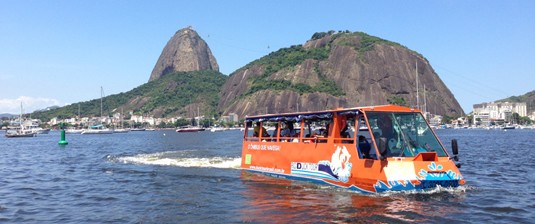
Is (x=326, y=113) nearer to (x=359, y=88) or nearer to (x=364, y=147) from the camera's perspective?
(x=364, y=147)

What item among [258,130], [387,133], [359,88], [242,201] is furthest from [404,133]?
[359,88]

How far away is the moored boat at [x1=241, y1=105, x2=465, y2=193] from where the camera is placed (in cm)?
1350

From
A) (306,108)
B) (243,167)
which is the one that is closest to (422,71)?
(306,108)

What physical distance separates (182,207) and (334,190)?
4.93 meters

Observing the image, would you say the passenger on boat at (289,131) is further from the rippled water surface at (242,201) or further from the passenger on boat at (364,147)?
the passenger on boat at (364,147)

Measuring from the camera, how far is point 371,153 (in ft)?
48.0

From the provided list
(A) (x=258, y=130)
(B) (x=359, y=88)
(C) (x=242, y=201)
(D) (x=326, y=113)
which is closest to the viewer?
(C) (x=242, y=201)

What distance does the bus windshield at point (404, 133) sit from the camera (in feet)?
47.1

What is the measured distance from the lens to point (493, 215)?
11727 millimetres

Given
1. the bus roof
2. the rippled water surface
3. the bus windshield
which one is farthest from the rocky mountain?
the bus windshield

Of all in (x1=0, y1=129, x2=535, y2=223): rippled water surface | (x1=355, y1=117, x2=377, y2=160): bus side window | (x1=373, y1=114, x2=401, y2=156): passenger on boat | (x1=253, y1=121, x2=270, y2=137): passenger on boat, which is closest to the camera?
(x1=0, y1=129, x2=535, y2=223): rippled water surface

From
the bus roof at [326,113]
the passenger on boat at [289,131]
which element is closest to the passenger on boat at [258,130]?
the bus roof at [326,113]

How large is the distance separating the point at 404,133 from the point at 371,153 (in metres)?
1.22

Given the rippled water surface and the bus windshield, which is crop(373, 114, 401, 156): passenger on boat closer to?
the bus windshield
